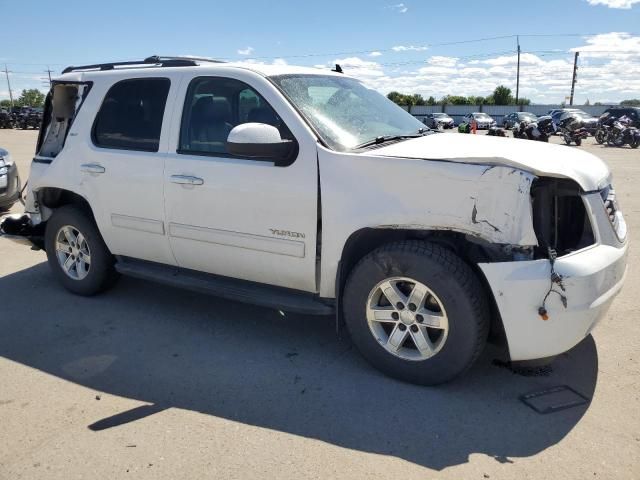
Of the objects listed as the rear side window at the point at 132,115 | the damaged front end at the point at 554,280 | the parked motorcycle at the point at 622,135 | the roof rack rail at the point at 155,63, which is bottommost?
the parked motorcycle at the point at 622,135

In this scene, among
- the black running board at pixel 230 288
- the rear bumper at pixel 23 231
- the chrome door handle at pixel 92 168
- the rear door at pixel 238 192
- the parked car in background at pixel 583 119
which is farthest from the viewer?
the parked car in background at pixel 583 119

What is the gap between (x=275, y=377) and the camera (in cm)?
346

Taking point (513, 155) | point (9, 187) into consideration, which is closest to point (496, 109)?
point (9, 187)

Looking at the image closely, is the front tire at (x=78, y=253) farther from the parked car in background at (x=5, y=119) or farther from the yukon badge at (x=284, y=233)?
the parked car in background at (x=5, y=119)

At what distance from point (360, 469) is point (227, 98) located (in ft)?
8.65

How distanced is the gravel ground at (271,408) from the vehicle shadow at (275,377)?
0.4 inches

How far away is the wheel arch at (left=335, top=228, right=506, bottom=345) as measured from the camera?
313cm

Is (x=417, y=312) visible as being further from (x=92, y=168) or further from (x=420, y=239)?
(x=92, y=168)

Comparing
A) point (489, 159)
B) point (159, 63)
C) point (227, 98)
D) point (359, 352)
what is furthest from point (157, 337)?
point (489, 159)

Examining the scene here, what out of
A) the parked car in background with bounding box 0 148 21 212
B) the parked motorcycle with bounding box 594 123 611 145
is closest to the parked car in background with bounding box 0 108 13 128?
the parked car in background with bounding box 0 148 21 212

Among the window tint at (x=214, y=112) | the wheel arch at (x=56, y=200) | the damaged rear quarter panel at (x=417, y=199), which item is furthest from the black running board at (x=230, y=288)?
the window tint at (x=214, y=112)

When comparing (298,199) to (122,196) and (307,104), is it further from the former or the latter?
(122,196)

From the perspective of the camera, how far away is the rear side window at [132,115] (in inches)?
162

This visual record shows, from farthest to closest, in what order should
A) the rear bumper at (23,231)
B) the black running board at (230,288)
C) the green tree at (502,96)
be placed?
the green tree at (502,96), the rear bumper at (23,231), the black running board at (230,288)
